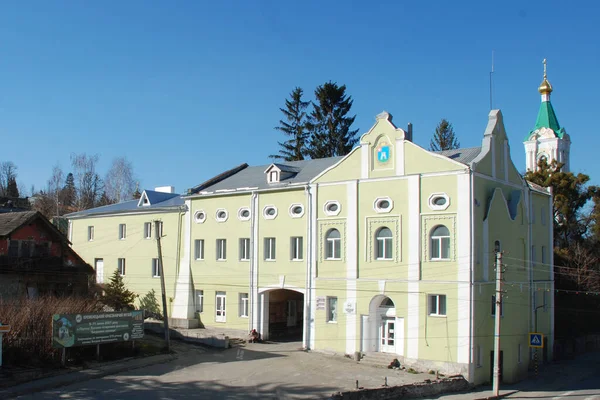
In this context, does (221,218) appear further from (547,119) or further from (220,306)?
(547,119)

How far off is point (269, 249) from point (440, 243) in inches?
434

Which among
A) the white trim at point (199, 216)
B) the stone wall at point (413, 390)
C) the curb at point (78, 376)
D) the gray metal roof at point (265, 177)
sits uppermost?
the gray metal roof at point (265, 177)

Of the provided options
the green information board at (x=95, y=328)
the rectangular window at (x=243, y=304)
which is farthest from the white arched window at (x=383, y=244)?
the green information board at (x=95, y=328)

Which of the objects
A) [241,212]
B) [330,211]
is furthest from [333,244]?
[241,212]

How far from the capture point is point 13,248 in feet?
111

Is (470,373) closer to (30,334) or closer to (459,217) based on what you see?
(459,217)

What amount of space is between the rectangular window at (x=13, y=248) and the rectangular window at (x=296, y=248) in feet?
50.6

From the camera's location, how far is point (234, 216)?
3803cm

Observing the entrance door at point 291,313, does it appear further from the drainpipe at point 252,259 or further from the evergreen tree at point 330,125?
the evergreen tree at point 330,125

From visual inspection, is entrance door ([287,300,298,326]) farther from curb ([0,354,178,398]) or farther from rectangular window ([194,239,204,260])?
curb ([0,354,178,398])

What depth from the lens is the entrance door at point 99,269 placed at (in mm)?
44500

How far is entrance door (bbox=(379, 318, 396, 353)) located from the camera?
31453 millimetres

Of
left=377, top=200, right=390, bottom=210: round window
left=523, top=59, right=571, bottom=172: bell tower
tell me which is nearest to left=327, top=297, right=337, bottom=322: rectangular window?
left=377, top=200, right=390, bottom=210: round window

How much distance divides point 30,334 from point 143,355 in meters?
5.92
